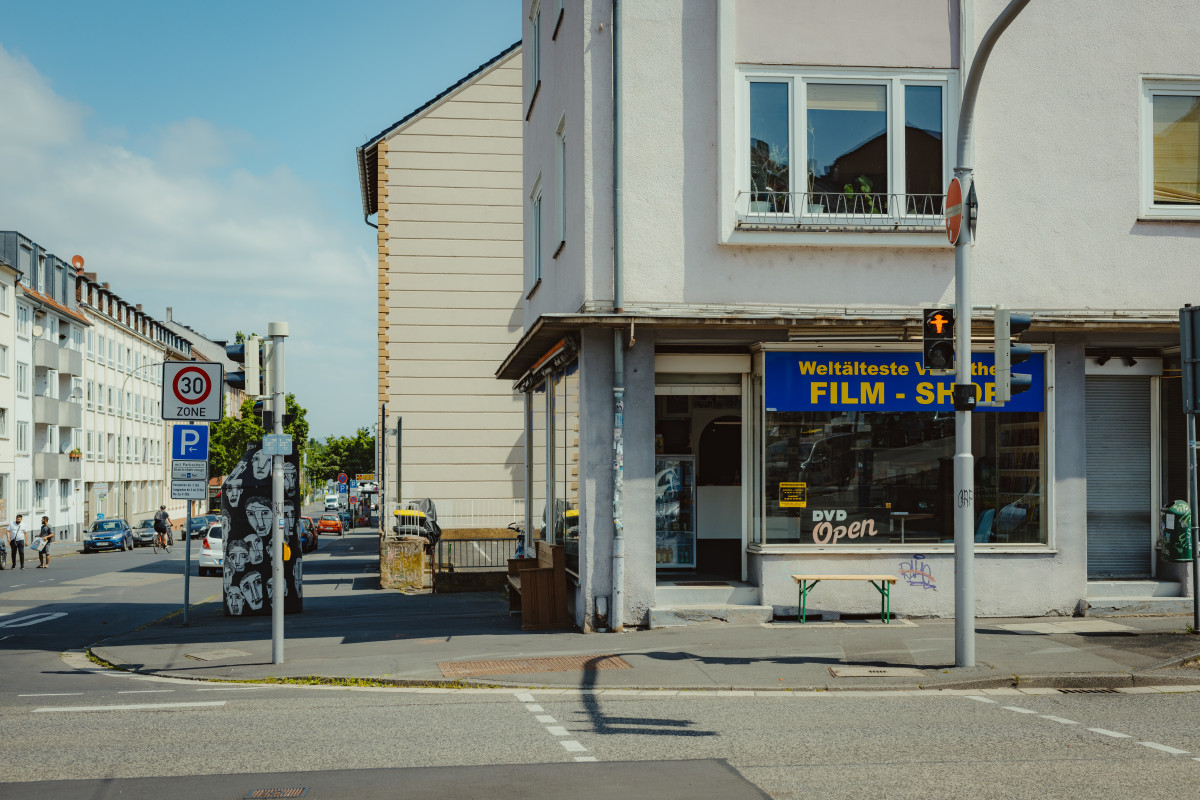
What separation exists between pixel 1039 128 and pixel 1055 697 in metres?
7.52

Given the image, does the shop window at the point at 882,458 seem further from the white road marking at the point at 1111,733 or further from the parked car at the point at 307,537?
the parked car at the point at 307,537

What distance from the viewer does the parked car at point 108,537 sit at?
52406 mm

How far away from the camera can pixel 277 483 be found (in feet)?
39.0

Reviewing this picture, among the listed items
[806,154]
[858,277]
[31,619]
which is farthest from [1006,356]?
[31,619]

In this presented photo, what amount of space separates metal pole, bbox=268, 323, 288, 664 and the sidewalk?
34 centimetres

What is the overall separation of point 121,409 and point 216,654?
72.0 m

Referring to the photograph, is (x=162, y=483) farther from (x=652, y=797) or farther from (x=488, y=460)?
(x=652, y=797)

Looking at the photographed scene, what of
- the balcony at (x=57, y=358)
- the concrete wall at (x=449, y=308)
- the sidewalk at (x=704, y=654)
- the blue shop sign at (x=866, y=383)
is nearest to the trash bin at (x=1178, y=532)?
the sidewalk at (x=704, y=654)

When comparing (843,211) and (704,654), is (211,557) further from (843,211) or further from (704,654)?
(843,211)

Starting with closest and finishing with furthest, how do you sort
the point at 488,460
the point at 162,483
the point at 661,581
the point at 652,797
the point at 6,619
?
the point at 652,797 < the point at 661,581 < the point at 6,619 < the point at 488,460 < the point at 162,483

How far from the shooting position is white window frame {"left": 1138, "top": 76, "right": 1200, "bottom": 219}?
1431 centimetres

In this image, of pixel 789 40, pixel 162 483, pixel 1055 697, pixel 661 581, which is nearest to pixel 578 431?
Answer: pixel 661 581

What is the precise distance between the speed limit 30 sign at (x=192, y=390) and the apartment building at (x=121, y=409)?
166 feet

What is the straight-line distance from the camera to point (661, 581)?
14.6 metres
